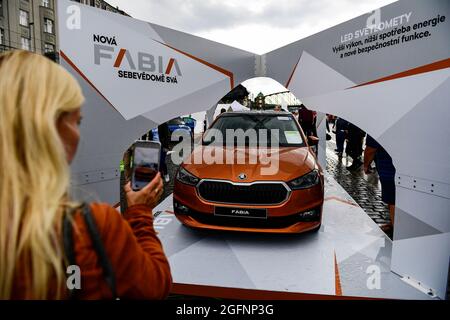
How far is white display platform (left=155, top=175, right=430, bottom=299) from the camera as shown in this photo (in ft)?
10.6

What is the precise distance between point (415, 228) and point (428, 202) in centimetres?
31

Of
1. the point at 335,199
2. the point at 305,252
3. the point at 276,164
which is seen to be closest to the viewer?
the point at 305,252

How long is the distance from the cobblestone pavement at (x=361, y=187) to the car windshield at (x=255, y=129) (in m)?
0.69

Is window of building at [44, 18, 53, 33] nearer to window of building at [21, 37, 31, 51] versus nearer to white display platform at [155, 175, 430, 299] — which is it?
window of building at [21, 37, 31, 51]

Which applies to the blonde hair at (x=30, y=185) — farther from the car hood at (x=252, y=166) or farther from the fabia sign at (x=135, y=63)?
the car hood at (x=252, y=166)

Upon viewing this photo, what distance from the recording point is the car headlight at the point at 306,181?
4059mm

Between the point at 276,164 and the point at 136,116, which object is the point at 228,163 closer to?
the point at 276,164

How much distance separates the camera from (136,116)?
4031mm

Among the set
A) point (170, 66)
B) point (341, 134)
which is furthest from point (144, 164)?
point (341, 134)

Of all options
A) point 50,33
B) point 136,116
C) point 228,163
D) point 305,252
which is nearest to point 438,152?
point 305,252

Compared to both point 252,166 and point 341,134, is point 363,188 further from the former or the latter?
point 341,134

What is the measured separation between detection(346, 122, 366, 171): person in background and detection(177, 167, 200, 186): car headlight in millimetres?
7396

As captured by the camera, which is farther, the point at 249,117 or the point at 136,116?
the point at 249,117

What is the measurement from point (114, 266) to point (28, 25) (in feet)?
149
